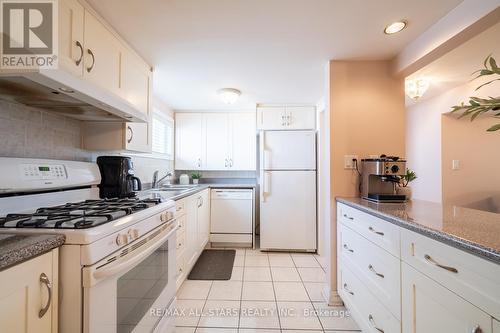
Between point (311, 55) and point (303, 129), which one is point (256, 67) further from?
point (303, 129)

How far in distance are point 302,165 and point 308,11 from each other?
2039 millimetres

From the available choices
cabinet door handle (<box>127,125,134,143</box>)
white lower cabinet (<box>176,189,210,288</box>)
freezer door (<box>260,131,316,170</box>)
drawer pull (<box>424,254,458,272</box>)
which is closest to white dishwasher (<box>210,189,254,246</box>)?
white lower cabinet (<box>176,189,210,288</box>)

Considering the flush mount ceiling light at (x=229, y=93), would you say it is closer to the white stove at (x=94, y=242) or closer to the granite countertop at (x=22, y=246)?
the white stove at (x=94, y=242)

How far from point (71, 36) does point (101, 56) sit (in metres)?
0.24

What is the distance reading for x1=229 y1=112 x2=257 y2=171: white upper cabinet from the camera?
3.61 metres

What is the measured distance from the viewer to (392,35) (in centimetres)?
167

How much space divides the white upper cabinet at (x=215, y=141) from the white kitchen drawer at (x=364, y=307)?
217 cm

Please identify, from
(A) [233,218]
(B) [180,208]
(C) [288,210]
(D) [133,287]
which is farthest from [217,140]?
(D) [133,287]

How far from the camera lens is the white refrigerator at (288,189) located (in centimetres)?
318

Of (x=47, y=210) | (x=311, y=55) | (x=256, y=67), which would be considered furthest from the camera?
(x=256, y=67)

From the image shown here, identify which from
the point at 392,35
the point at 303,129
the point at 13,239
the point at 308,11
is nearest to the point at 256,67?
the point at 308,11

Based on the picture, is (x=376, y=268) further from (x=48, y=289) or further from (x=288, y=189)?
(x=288, y=189)

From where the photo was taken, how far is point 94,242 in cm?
83

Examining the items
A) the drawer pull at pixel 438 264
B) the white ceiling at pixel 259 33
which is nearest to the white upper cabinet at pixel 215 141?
the white ceiling at pixel 259 33
